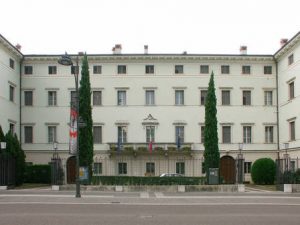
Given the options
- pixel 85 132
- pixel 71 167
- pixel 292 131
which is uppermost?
pixel 292 131

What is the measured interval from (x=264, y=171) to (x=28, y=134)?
2349cm

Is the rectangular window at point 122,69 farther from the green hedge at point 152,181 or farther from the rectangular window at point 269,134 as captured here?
the green hedge at point 152,181

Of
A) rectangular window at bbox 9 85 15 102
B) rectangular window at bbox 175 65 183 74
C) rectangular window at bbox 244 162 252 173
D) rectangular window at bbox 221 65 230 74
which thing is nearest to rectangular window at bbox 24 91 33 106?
rectangular window at bbox 9 85 15 102

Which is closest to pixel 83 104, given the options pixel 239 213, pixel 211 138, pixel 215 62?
pixel 211 138

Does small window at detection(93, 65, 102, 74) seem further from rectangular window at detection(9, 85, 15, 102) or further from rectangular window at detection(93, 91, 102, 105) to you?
rectangular window at detection(9, 85, 15, 102)

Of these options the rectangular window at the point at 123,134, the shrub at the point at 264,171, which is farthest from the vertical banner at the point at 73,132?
the rectangular window at the point at 123,134

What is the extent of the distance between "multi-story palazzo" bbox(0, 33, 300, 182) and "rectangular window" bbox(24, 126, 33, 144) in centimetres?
10

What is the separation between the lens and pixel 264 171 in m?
48.3

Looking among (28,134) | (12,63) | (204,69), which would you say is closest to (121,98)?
(204,69)

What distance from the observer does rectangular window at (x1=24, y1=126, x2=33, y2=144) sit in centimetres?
5406

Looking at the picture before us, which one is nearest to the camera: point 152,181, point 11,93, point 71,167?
point 152,181

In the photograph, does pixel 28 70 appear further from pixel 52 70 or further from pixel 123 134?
pixel 123 134

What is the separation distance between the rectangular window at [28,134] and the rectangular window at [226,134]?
19397 mm

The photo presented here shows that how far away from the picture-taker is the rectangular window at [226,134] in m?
54.3
